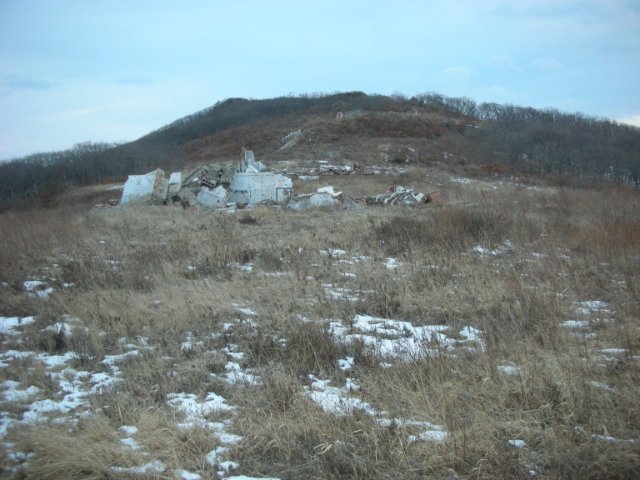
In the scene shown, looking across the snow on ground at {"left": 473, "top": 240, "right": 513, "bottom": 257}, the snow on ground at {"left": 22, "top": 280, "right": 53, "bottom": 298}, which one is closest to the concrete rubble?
the snow on ground at {"left": 473, "top": 240, "right": 513, "bottom": 257}

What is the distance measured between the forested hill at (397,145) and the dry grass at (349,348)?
2243 cm

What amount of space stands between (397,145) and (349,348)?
32442 mm

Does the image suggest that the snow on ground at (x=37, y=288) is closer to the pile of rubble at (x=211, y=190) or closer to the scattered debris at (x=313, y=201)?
the scattered debris at (x=313, y=201)

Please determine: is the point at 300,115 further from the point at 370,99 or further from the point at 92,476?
the point at 92,476

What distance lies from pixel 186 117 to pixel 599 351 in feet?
340

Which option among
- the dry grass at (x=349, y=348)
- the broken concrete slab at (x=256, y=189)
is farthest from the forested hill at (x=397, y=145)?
the dry grass at (x=349, y=348)

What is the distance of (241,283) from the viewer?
18.9 ft

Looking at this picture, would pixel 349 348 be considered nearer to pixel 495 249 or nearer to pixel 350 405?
pixel 350 405

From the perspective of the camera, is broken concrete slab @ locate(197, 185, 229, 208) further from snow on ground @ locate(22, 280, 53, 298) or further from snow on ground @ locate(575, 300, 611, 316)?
snow on ground @ locate(575, 300, 611, 316)

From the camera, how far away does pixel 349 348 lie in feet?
12.3

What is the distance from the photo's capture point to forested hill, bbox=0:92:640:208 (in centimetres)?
3238

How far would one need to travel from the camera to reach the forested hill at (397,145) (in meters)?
32.4

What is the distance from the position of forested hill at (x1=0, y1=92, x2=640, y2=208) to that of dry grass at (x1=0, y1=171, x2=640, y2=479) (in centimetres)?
2243

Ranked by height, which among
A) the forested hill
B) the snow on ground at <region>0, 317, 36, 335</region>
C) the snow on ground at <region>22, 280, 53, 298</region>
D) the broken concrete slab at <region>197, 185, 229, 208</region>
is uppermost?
the forested hill
